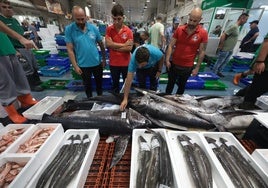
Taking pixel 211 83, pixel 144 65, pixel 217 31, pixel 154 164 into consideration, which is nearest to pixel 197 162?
pixel 154 164

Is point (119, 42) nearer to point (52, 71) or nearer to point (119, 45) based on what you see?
point (119, 45)

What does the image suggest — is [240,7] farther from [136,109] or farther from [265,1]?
[136,109]

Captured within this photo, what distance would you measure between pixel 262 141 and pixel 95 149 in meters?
1.83

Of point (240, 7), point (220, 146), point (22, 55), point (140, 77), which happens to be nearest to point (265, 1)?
point (240, 7)

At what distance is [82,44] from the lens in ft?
8.39

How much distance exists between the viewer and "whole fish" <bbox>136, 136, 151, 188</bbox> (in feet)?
3.61

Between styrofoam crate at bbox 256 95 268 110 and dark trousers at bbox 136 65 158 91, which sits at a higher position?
dark trousers at bbox 136 65 158 91

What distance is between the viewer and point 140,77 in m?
2.79

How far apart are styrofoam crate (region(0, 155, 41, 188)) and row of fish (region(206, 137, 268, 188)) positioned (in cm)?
164

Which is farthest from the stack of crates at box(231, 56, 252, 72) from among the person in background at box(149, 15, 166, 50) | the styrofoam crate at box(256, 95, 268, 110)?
the styrofoam crate at box(256, 95, 268, 110)

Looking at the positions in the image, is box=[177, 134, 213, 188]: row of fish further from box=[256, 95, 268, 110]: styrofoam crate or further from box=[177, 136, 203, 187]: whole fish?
box=[256, 95, 268, 110]: styrofoam crate

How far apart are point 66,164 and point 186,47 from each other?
2584 millimetres

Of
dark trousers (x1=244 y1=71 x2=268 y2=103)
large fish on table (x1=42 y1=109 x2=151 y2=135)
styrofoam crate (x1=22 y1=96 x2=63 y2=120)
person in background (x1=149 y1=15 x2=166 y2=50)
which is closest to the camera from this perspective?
large fish on table (x1=42 y1=109 x2=151 y2=135)

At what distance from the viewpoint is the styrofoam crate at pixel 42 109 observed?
2266 mm
